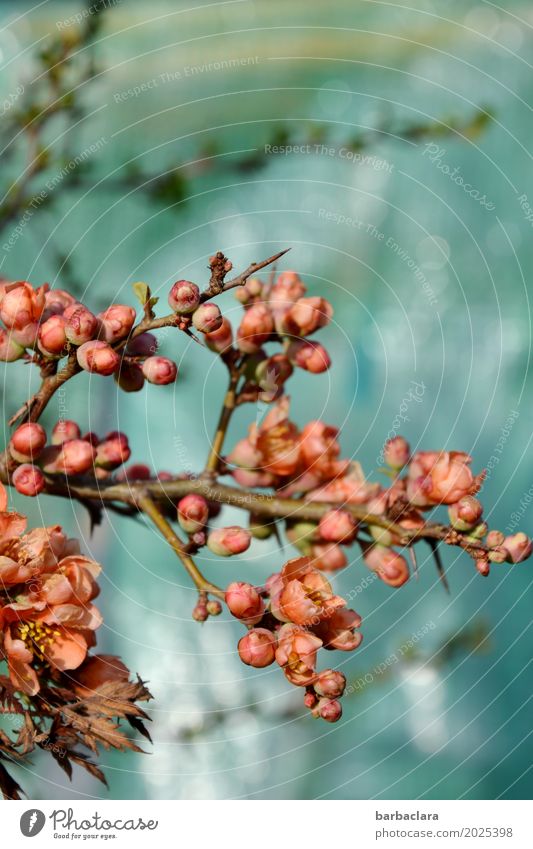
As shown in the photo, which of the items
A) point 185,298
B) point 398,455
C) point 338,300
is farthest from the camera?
point 338,300

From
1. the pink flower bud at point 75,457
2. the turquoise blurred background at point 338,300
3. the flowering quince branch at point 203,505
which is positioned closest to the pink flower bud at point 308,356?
the flowering quince branch at point 203,505

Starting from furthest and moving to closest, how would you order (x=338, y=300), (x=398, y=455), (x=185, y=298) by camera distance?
(x=338, y=300)
(x=398, y=455)
(x=185, y=298)

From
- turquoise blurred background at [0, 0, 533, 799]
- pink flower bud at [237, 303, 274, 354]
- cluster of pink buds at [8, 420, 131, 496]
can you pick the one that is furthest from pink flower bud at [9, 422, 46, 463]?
turquoise blurred background at [0, 0, 533, 799]

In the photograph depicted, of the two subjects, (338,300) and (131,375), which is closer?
(131,375)

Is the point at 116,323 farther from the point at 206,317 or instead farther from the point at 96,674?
the point at 96,674

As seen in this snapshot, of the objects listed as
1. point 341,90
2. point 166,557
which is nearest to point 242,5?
point 341,90

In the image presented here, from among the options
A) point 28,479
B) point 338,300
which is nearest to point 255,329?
point 28,479

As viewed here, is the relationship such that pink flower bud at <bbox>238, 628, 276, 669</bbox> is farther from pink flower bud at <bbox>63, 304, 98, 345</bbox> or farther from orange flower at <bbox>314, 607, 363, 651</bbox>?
pink flower bud at <bbox>63, 304, 98, 345</bbox>
